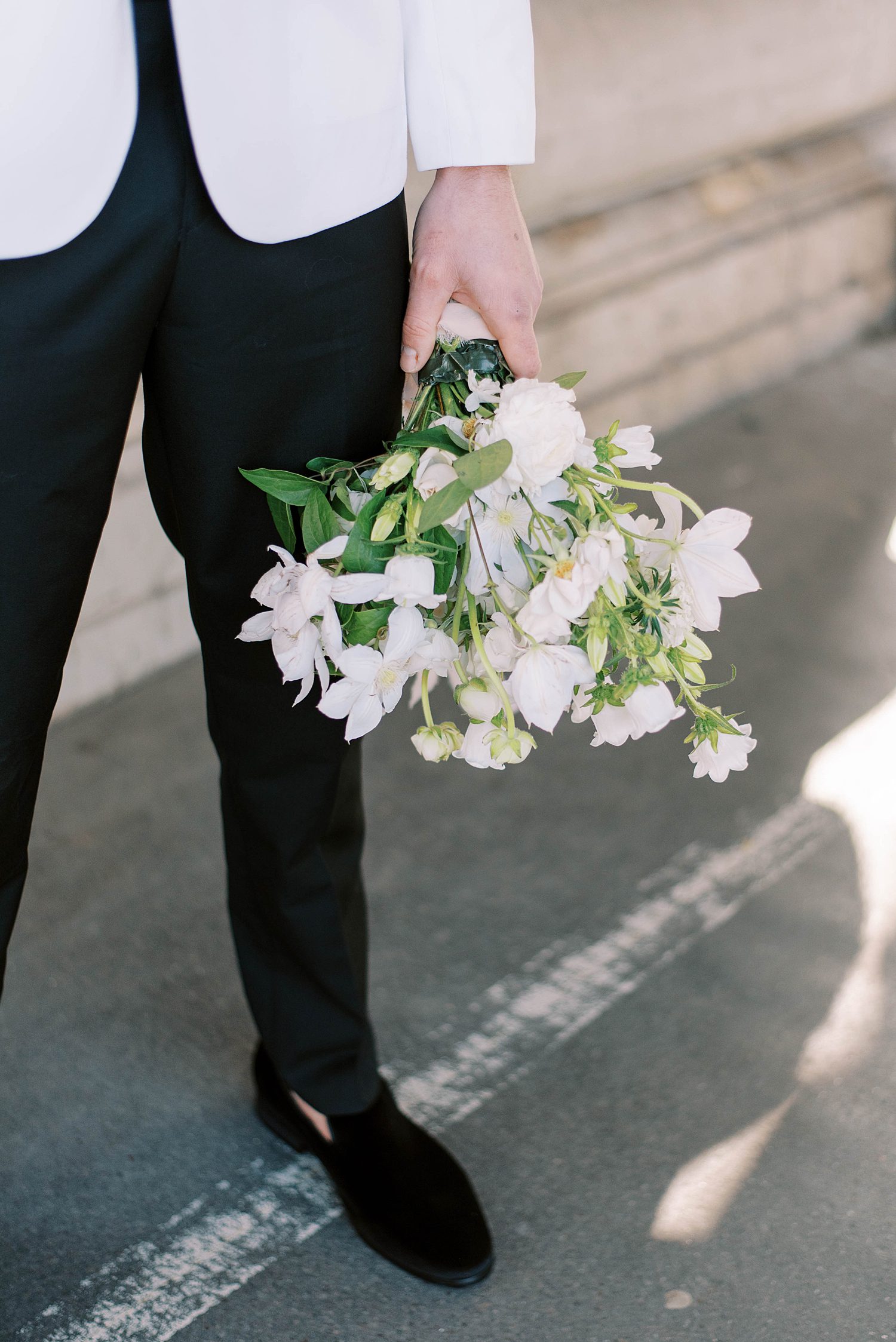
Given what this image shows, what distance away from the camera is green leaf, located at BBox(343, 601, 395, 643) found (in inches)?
37.2

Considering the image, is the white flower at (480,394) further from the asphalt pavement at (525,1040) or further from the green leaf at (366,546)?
the asphalt pavement at (525,1040)

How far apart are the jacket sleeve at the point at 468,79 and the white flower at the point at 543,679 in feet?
1.34

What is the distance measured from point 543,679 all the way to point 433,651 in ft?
0.31

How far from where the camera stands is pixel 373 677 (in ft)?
3.08

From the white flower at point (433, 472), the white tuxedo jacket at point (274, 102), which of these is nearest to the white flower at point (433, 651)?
the white flower at point (433, 472)

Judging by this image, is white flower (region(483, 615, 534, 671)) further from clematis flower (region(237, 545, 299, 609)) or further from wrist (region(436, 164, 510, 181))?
wrist (region(436, 164, 510, 181))

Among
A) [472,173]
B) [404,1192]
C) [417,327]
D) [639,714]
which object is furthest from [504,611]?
[404,1192]

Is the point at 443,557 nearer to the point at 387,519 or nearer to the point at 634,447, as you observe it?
the point at 387,519

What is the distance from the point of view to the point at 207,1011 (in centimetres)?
161

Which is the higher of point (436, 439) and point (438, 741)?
point (436, 439)

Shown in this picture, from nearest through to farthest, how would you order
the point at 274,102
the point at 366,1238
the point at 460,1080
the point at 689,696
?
the point at 274,102, the point at 689,696, the point at 366,1238, the point at 460,1080

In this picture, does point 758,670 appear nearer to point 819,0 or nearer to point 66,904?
point 66,904

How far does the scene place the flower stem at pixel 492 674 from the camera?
0.92 metres

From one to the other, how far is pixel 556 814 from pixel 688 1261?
0.82 meters
